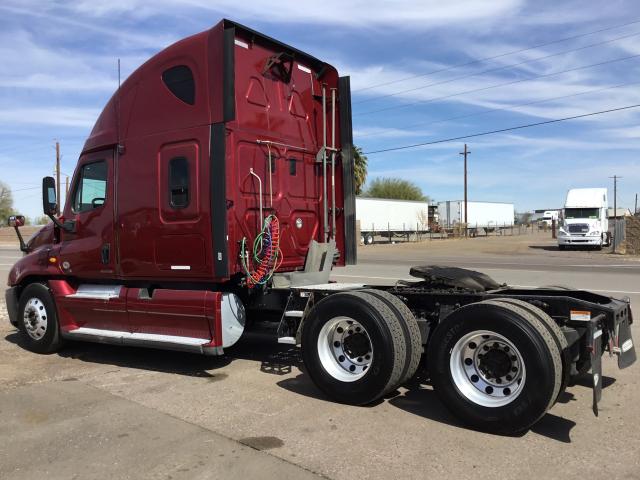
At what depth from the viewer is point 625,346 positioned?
473cm

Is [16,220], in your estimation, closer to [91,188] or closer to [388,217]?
[91,188]

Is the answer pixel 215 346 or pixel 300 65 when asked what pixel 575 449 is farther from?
pixel 300 65

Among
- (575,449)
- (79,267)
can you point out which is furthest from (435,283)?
(79,267)

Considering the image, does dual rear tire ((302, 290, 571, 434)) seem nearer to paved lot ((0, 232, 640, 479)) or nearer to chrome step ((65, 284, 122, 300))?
paved lot ((0, 232, 640, 479))

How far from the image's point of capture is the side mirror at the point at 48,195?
6.84 meters

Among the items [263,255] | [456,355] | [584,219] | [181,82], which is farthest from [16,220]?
[584,219]

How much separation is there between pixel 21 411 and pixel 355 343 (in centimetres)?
300

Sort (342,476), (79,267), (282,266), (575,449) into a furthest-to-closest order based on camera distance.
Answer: (79,267) < (282,266) < (575,449) < (342,476)

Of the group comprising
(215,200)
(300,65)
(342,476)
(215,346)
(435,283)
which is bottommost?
(342,476)

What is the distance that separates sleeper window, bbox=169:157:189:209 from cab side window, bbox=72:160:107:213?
1162 millimetres

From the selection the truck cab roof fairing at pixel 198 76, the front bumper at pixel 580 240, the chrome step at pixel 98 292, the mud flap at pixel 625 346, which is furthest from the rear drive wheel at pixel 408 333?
the front bumper at pixel 580 240

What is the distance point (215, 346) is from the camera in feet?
18.6

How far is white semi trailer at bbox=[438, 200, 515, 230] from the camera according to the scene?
209 feet

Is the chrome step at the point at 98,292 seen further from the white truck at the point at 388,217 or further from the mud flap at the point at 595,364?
the white truck at the point at 388,217
